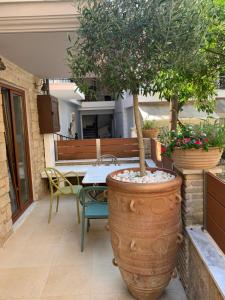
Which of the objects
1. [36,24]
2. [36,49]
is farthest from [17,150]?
[36,24]

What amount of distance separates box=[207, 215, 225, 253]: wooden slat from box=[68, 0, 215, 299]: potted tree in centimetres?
28

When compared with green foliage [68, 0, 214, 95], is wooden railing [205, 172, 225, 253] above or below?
below

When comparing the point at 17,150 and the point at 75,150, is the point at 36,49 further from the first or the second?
the point at 75,150

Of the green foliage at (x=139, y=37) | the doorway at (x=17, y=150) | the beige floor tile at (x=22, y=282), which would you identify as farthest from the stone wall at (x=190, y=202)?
the doorway at (x=17, y=150)

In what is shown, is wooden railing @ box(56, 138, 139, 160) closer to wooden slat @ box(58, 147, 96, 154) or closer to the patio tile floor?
wooden slat @ box(58, 147, 96, 154)

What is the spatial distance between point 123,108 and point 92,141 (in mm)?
6333

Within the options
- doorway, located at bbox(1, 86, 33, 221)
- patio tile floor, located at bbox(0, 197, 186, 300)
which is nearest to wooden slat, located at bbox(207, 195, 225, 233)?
patio tile floor, located at bbox(0, 197, 186, 300)

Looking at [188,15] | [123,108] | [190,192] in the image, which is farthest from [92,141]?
[123,108]

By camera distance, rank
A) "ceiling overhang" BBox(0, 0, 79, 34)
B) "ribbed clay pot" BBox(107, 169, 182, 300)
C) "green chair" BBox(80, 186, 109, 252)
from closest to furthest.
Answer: "ribbed clay pot" BBox(107, 169, 182, 300), "ceiling overhang" BBox(0, 0, 79, 34), "green chair" BBox(80, 186, 109, 252)

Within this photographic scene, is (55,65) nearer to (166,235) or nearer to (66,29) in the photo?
(66,29)

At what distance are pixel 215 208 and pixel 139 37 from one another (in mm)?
1445

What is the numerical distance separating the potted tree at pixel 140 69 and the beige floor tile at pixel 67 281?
552mm

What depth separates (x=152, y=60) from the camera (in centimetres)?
189

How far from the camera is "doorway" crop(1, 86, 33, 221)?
13.9 ft
